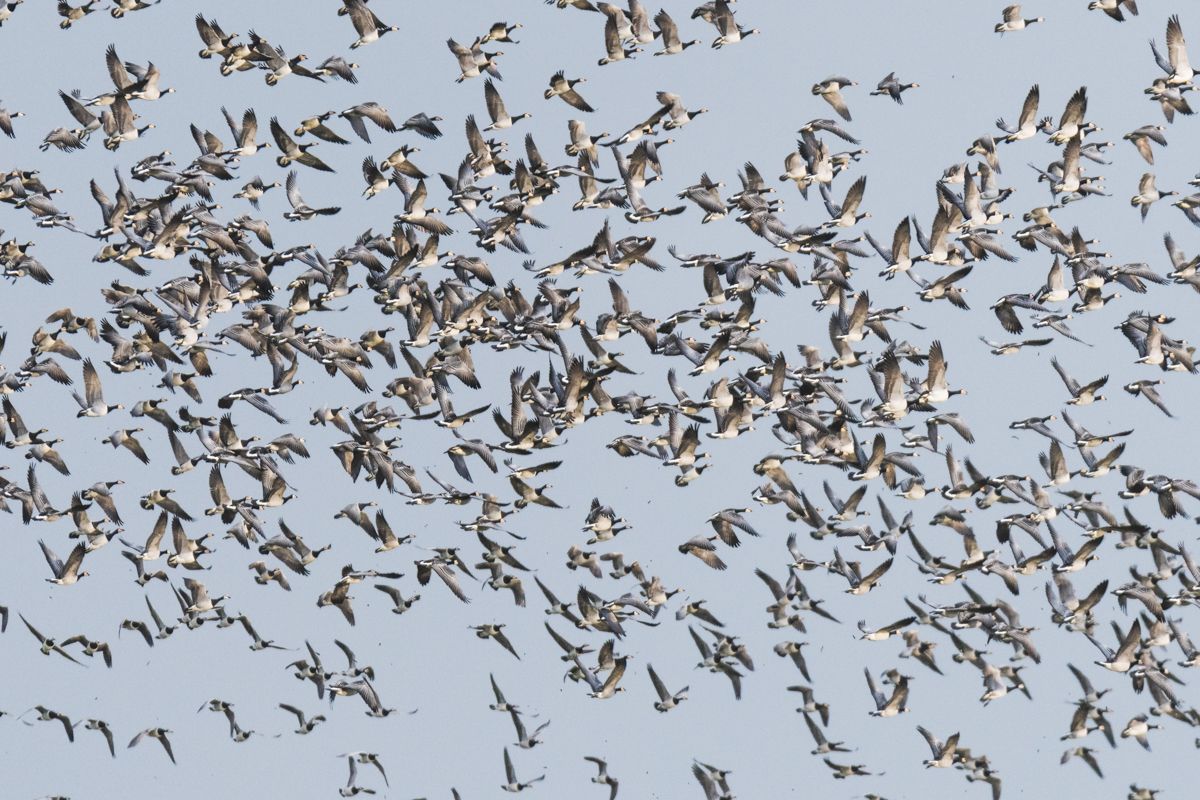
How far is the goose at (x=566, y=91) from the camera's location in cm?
5538

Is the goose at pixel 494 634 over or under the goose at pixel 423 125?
under

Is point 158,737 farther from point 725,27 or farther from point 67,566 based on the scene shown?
point 725,27

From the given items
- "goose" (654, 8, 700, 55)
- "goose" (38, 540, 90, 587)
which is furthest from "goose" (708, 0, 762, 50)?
"goose" (38, 540, 90, 587)

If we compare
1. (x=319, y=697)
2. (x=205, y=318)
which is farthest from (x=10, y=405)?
(x=319, y=697)

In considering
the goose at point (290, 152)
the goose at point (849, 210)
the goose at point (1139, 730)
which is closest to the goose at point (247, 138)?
the goose at point (290, 152)

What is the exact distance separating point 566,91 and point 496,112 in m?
1.38

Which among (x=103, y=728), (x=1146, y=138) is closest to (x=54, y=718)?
(x=103, y=728)

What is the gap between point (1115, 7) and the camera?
54.8 meters

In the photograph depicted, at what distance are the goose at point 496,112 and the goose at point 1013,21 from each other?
903cm

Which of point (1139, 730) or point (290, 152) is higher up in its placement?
point (290, 152)

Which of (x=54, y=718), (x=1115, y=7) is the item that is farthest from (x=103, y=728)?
(x=1115, y=7)

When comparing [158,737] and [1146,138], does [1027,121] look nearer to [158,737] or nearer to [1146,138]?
[1146,138]

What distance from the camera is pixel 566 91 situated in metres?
55.5

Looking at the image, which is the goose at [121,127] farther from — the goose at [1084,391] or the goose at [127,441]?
the goose at [1084,391]
